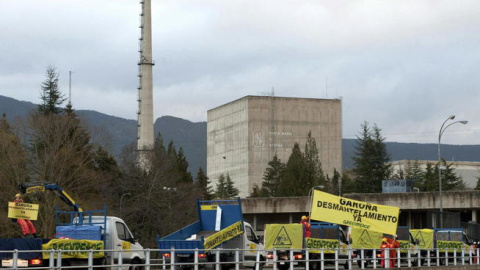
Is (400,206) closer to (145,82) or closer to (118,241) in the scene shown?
(145,82)

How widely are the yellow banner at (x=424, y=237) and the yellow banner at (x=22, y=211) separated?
1921 centimetres

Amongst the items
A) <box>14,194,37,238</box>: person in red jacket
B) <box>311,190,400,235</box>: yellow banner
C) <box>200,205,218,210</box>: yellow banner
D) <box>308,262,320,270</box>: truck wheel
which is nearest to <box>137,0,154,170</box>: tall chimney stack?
<box>200,205,218,210</box>: yellow banner

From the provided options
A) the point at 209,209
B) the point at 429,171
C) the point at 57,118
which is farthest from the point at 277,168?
the point at 209,209

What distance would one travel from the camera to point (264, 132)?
181 metres

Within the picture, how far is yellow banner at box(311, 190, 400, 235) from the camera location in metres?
28.8

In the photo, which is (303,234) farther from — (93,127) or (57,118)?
(93,127)

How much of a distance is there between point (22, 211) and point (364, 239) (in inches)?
513

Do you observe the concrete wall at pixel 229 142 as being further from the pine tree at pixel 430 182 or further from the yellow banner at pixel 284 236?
the yellow banner at pixel 284 236

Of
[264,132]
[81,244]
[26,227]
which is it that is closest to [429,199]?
[26,227]

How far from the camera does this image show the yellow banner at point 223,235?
28.1 m

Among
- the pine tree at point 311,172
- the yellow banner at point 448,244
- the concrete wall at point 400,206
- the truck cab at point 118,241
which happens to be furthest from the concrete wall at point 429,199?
the truck cab at point 118,241

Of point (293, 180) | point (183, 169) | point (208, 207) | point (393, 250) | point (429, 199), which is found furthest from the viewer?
point (183, 169)

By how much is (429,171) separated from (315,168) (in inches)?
740

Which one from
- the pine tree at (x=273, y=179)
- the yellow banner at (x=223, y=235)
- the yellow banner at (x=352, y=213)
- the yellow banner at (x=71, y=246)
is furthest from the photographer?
the pine tree at (x=273, y=179)
